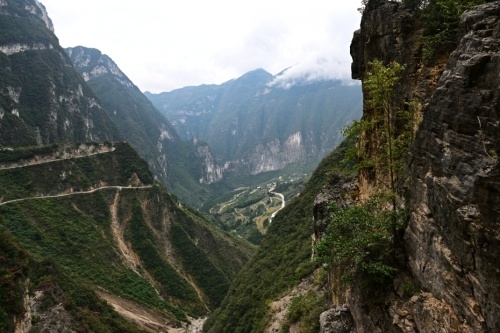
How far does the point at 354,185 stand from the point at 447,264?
15917 mm

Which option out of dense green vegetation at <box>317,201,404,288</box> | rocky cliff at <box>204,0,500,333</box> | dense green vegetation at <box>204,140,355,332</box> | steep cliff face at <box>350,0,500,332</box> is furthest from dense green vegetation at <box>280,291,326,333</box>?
steep cliff face at <box>350,0,500,332</box>

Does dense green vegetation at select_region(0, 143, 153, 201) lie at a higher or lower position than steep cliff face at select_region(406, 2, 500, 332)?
lower

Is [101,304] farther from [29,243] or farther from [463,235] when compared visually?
[463,235]

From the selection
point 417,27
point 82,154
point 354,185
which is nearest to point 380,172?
point 354,185

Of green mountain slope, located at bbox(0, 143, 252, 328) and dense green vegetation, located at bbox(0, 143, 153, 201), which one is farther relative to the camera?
dense green vegetation, located at bbox(0, 143, 153, 201)

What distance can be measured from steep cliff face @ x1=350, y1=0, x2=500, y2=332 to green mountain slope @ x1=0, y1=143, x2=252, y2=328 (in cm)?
6114

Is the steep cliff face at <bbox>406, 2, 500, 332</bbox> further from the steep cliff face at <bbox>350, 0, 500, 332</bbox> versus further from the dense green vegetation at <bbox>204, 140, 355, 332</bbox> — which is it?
the dense green vegetation at <bbox>204, 140, 355, 332</bbox>

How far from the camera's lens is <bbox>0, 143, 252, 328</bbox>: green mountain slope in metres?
82.1

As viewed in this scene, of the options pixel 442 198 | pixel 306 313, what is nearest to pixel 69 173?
pixel 306 313

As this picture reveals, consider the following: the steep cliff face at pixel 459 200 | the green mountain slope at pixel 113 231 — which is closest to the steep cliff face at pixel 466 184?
the steep cliff face at pixel 459 200

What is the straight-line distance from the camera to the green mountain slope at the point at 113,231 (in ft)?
269

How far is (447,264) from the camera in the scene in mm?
12438

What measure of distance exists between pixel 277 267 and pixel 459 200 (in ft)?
165

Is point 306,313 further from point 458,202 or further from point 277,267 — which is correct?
point 277,267
